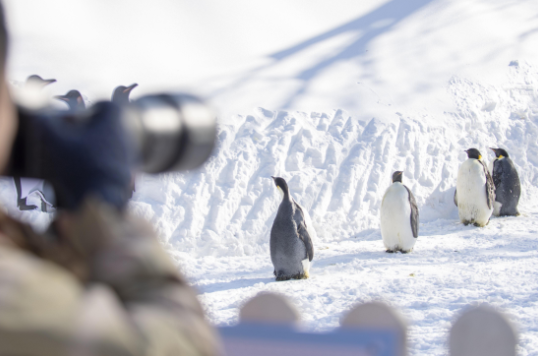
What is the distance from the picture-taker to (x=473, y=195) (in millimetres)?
5352

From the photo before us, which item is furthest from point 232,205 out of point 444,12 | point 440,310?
point 444,12

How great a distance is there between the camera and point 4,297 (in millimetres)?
157

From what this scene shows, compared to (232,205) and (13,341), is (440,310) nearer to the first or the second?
(13,341)

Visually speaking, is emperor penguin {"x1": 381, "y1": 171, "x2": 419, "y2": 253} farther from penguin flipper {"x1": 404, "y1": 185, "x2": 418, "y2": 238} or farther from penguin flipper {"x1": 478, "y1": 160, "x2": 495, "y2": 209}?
penguin flipper {"x1": 478, "y1": 160, "x2": 495, "y2": 209}

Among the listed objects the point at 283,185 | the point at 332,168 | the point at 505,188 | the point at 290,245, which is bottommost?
the point at 505,188

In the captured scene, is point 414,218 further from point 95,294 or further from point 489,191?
point 95,294

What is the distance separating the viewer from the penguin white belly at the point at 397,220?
14.5 ft

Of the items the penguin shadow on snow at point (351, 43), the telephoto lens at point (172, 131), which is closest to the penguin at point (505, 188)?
the penguin shadow on snow at point (351, 43)

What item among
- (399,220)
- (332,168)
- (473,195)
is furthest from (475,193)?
(332,168)

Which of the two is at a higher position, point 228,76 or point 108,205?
point 228,76

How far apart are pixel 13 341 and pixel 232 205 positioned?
5.44 m

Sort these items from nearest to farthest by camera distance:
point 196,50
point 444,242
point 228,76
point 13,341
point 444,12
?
point 13,341, point 444,242, point 228,76, point 196,50, point 444,12

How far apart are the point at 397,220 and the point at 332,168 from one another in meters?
1.98

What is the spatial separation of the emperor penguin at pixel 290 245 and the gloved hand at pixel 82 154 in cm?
341
